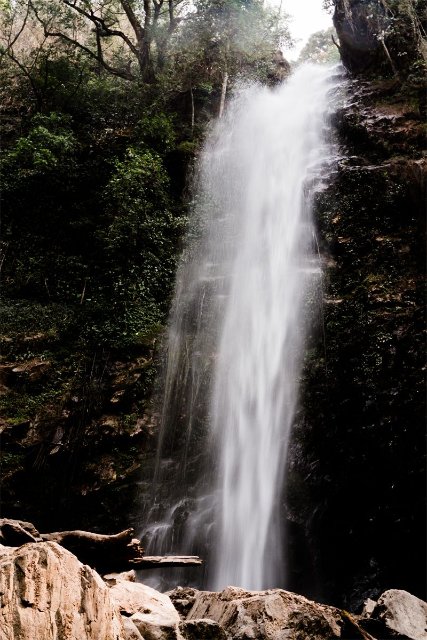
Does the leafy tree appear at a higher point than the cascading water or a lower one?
higher

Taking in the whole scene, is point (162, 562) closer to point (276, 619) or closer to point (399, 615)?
point (276, 619)

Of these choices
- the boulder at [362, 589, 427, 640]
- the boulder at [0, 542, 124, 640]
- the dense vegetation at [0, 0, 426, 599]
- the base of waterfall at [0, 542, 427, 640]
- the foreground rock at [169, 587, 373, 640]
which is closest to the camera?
the boulder at [0, 542, 124, 640]

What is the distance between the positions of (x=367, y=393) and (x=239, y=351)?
309 cm

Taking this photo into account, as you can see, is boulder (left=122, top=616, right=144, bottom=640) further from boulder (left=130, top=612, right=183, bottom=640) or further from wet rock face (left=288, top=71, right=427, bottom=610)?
wet rock face (left=288, top=71, right=427, bottom=610)

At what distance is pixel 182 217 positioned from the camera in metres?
12.8

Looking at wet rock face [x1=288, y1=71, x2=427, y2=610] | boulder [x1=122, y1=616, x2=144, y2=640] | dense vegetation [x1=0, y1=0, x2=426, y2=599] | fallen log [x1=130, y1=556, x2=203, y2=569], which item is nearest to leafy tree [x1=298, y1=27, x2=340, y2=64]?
dense vegetation [x1=0, y1=0, x2=426, y2=599]

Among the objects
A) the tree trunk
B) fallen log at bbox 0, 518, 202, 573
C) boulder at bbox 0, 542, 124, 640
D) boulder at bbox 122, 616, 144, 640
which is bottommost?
fallen log at bbox 0, 518, 202, 573

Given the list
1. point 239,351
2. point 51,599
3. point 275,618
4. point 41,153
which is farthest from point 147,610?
point 41,153

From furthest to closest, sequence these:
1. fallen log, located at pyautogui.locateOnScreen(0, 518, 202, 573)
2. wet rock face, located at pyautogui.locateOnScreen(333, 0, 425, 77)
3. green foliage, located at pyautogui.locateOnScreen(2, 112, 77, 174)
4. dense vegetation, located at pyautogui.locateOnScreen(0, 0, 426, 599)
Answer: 1. wet rock face, located at pyautogui.locateOnScreen(333, 0, 425, 77)
2. green foliage, located at pyautogui.locateOnScreen(2, 112, 77, 174)
3. dense vegetation, located at pyautogui.locateOnScreen(0, 0, 426, 599)
4. fallen log, located at pyautogui.locateOnScreen(0, 518, 202, 573)

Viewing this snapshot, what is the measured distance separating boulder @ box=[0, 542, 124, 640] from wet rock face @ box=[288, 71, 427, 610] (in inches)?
214

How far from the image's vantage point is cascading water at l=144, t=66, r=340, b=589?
8164 millimetres

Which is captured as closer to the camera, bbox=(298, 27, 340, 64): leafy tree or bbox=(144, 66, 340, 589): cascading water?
bbox=(144, 66, 340, 589): cascading water

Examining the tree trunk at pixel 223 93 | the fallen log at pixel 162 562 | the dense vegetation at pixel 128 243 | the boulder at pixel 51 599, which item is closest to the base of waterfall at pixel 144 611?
the boulder at pixel 51 599

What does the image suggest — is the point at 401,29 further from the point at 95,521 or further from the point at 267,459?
the point at 95,521
